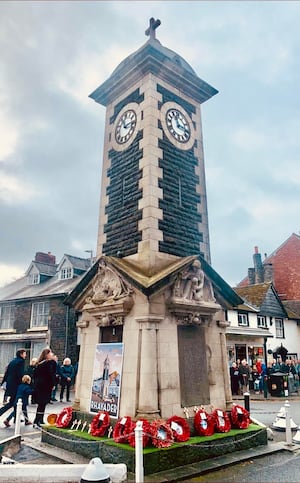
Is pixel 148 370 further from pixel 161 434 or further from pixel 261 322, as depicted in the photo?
pixel 261 322

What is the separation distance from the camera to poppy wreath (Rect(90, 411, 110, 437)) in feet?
25.1

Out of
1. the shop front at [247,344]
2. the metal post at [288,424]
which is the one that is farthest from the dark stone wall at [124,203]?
the shop front at [247,344]

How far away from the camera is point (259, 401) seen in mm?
17031

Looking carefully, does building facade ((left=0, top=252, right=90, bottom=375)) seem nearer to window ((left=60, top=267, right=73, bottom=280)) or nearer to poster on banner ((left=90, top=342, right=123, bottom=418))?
window ((left=60, top=267, right=73, bottom=280))

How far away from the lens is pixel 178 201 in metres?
10.1

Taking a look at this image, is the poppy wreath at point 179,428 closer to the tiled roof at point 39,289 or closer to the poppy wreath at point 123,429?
the poppy wreath at point 123,429

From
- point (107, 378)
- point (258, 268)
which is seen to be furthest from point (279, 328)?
point (107, 378)

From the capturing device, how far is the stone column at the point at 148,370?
7.30 m

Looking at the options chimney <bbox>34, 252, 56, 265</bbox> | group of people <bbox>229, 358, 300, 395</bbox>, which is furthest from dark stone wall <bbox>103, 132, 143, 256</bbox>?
chimney <bbox>34, 252, 56, 265</bbox>

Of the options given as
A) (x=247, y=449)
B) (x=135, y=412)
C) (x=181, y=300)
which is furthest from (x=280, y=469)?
(x=181, y=300)

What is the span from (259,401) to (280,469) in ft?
36.4

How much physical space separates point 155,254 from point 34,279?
65.7 feet

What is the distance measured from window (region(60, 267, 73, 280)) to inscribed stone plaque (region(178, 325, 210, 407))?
17.0m

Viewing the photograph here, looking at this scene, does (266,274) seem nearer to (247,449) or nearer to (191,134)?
(191,134)
